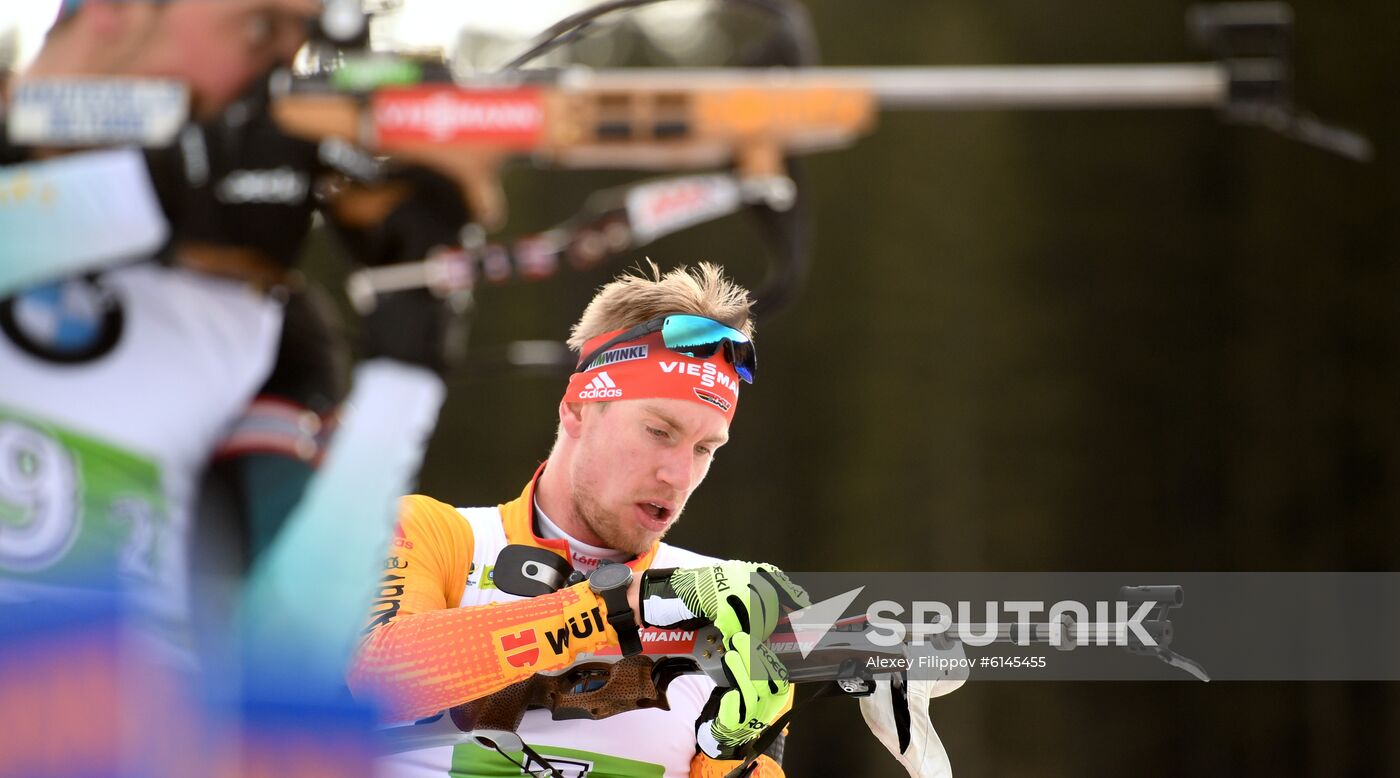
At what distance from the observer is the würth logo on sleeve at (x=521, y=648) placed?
1529 millimetres

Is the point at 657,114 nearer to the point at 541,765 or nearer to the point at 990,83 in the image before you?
the point at 990,83

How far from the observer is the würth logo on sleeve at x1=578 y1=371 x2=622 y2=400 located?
169cm

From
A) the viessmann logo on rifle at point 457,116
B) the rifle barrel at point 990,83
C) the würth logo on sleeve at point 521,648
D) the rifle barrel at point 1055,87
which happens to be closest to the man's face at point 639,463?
the würth logo on sleeve at point 521,648

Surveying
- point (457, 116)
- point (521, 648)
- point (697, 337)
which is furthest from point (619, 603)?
point (457, 116)

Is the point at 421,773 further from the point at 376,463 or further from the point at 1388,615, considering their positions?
the point at 1388,615

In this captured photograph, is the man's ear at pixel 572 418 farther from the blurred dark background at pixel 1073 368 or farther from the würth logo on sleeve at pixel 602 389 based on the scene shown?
the blurred dark background at pixel 1073 368

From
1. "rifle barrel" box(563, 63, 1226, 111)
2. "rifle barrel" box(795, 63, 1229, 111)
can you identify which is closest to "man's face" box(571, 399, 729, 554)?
"rifle barrel" box(563, 63, 1226, 111)

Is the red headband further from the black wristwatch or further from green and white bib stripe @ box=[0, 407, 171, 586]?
green and white bib stripe @ box=[0, 407, 171, 586]

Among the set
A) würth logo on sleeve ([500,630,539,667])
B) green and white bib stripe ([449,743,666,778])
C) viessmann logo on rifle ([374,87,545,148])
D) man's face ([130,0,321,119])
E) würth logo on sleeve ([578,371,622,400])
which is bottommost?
green and white bib stripe ([449,743,666,778])

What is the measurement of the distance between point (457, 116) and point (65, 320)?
61 centimetres

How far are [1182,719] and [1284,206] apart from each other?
2.28m

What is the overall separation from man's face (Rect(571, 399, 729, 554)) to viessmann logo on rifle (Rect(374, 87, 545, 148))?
495mm

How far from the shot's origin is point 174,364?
5.78 ft

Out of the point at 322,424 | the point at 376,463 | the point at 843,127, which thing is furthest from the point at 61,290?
the point at 843,127
